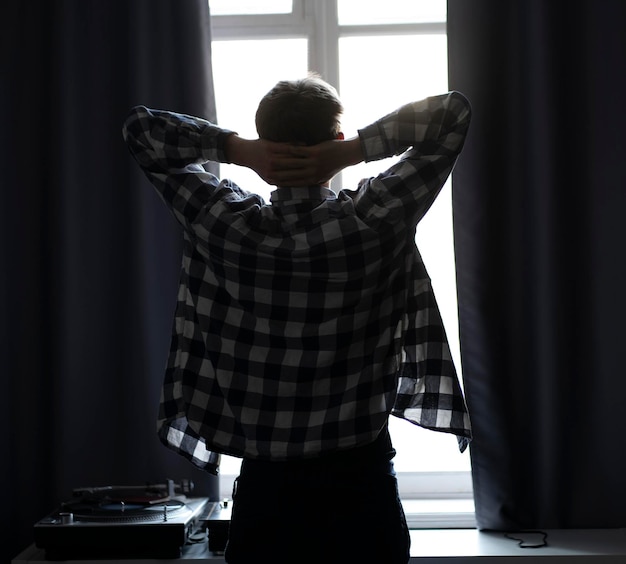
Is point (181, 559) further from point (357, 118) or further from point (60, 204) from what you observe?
point (357, 118)

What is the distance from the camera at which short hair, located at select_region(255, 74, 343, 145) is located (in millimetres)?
1276

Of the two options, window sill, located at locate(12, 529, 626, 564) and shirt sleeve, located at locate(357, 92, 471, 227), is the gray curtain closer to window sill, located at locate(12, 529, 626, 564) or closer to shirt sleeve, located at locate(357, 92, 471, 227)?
window sill, located at locate(12, 529, 626, 564)

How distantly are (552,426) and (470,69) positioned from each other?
93 centimetres

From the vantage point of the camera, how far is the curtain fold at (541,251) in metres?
2.01

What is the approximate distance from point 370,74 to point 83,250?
95 centimetres

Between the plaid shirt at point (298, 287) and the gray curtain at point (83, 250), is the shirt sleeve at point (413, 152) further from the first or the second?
the gray curtain at point (83, 250)

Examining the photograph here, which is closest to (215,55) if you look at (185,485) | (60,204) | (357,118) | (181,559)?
(357,118)

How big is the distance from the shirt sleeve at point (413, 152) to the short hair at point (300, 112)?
7 cm

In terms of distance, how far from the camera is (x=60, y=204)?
6.83 ft

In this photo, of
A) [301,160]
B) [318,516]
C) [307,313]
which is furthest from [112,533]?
[301,160]

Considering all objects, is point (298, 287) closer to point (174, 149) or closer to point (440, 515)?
point (174, 149)

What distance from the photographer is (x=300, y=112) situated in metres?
1.28

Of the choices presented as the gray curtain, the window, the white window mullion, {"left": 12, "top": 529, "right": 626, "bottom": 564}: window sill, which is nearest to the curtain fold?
{"left": 12, "top": 529, "right": 626, "bottom": 564}: window sill

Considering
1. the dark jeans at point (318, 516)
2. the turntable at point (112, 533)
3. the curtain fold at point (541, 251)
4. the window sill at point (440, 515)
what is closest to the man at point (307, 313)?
the dark jeans at point (318, 516)
